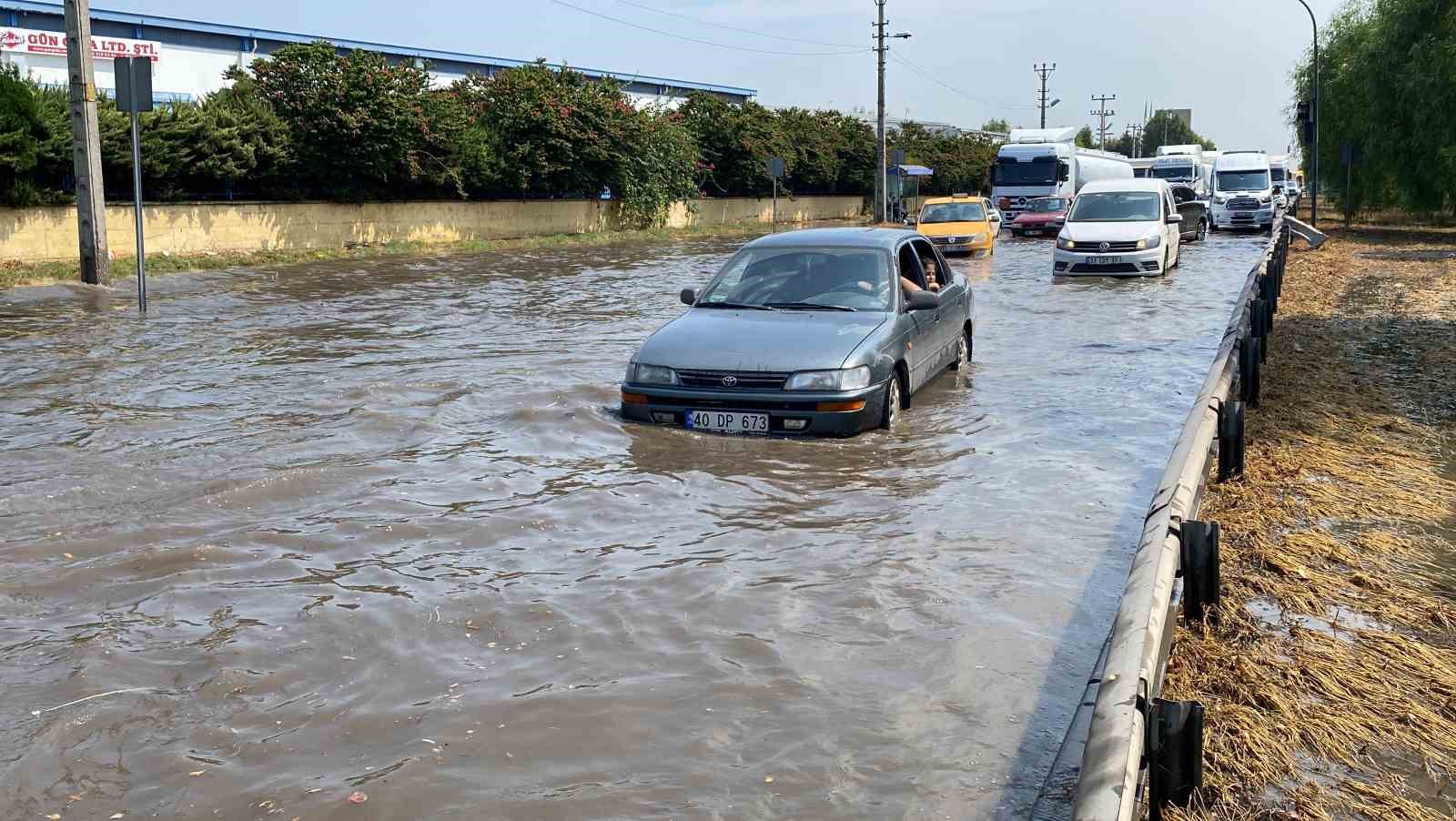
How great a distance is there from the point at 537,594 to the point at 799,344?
3.62m

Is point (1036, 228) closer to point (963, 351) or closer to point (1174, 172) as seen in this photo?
point (1174, 172)

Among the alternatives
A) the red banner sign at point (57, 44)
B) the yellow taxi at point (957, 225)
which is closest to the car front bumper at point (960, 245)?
the yellow taxi at point (957, 225)

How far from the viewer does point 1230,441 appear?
771 centimetres

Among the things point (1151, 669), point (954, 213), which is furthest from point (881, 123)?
point (1151, 669)

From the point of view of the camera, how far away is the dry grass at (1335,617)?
3971mm

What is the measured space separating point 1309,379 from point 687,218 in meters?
38.0

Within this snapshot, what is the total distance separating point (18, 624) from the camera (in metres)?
5.41

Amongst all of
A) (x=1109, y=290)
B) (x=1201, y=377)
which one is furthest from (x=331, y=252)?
(x=1201, y=377)

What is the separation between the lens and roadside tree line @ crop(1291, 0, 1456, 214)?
1321 inches

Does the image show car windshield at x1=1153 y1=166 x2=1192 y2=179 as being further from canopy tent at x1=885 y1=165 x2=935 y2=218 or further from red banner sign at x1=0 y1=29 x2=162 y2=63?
red banner sign at x1=0 y1=29 x2=162 y2=63

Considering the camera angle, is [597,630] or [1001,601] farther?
[1001,601]

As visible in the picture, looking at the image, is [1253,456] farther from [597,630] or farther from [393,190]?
[393,190]

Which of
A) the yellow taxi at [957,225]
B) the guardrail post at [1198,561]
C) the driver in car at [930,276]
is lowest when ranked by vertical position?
the guardrail post at [1198,561]

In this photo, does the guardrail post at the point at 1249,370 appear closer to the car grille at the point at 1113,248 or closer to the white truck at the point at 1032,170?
the car grille at the point at 1113,248
